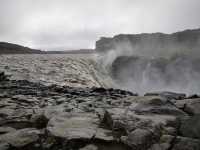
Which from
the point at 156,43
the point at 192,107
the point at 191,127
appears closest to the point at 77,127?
the point at 191,127

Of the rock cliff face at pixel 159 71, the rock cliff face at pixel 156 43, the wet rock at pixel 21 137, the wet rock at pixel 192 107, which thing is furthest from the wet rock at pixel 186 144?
the rock cliff face at pixel 156 43

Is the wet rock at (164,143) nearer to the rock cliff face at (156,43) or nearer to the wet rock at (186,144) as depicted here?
the wet rock at (186,144)

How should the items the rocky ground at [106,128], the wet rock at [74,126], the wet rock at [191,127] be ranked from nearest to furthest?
the rocky ground at [106,128] → the wet rock at [191,127] → the wet rock at [74,126]

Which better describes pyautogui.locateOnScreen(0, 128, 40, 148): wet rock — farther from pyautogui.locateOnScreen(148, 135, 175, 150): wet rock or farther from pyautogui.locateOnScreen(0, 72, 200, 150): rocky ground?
pyautogui.locateOnScreen(148, 135, 175, 150): wet rock

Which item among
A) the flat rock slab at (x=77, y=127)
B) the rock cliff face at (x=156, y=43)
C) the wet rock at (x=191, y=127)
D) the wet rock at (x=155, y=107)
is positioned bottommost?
the flat rock slab at (x=77, y=127)

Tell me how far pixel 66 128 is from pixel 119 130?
1052mm

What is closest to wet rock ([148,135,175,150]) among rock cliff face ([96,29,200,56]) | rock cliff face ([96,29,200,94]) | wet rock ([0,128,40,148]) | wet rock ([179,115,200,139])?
wet rock ([179,115,200,139])

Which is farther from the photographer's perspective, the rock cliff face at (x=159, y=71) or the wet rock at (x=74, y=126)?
the rock cliff face at (x=159, y=71)

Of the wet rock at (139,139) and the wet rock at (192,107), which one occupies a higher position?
the wet rock at (192,107)

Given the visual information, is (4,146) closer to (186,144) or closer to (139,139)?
(139,139)

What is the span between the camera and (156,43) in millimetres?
43969

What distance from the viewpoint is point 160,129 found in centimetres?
395

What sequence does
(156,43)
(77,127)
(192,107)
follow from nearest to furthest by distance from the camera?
1. (77,127)
2. (192,107)
3. (156,43)

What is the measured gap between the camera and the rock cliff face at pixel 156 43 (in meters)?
40.6
